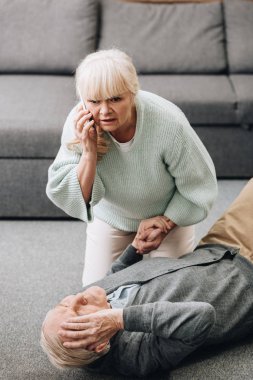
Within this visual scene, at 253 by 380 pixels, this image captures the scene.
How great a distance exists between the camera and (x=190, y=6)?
11.2 feet

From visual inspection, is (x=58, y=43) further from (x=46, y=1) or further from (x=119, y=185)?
(x=119, y=185)

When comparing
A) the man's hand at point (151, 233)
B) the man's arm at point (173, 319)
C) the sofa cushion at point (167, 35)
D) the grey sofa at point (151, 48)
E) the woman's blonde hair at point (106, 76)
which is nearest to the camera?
the man's arm at point (173, 319)

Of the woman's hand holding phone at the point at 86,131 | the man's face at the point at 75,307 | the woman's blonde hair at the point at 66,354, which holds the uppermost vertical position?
the woman's hand holding phone at the point at 86,131

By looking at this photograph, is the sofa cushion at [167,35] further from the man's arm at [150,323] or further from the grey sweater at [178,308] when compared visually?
the man's arm at [150,323]

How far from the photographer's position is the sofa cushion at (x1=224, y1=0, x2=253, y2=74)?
3.31m

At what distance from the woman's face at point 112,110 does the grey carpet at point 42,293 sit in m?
0.69

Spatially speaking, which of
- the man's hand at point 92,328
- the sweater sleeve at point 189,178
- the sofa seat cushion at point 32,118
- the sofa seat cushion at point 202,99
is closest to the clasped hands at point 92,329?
the man's hand at point 92,328

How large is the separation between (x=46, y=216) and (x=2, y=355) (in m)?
1.00

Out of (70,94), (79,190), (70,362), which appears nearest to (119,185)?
(79,190)

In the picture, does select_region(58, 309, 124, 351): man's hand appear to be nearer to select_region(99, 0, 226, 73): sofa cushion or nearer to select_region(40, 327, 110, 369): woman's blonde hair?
select_region(40, 327, 110, 369): woman's blonde hair

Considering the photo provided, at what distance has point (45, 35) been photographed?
332 centimetres

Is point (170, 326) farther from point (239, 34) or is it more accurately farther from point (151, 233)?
point (239, 34)

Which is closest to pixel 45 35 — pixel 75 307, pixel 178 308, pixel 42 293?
pixel 42 293

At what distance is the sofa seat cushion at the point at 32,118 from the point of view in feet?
8.75
